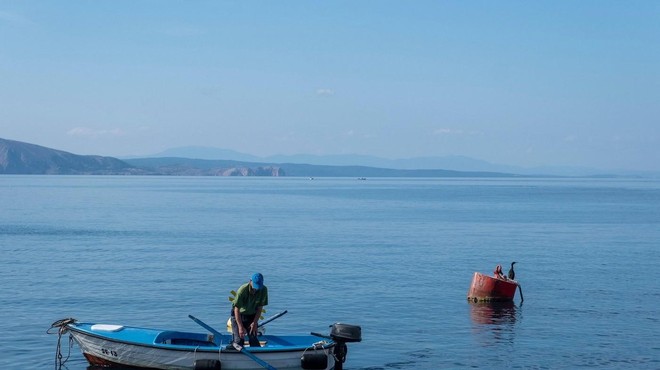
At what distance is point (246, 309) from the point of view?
73.2ft

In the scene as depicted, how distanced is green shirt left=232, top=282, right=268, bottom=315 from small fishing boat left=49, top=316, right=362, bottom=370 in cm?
100

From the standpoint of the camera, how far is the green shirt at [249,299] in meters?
22.2

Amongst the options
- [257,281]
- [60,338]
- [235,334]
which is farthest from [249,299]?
[60,338]

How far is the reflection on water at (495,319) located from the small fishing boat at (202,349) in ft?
26.6

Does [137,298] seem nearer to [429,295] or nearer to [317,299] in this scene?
[317,299]

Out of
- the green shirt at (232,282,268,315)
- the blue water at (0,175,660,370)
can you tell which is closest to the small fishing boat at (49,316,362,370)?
the green shirt at (232,282,268,315)

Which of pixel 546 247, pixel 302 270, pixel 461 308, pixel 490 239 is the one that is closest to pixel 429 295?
pixel 461 308

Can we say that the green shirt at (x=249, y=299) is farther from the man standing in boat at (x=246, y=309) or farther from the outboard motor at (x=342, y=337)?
the outboard motor at (x=342, y=337)

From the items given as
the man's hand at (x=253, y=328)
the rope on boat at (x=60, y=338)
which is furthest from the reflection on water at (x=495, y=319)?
the rope on boat at (x=60, y=338)

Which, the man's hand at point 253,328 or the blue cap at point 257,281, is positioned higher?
the blue cap at point 257,281

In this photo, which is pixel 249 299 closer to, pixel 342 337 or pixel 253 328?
pixel 253 328

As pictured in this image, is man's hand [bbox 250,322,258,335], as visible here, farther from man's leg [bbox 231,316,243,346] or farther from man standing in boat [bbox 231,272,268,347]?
man's leg [bbox 231,316,243,346]

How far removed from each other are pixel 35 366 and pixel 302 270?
23413mm

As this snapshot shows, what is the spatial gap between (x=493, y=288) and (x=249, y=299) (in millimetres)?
16010
